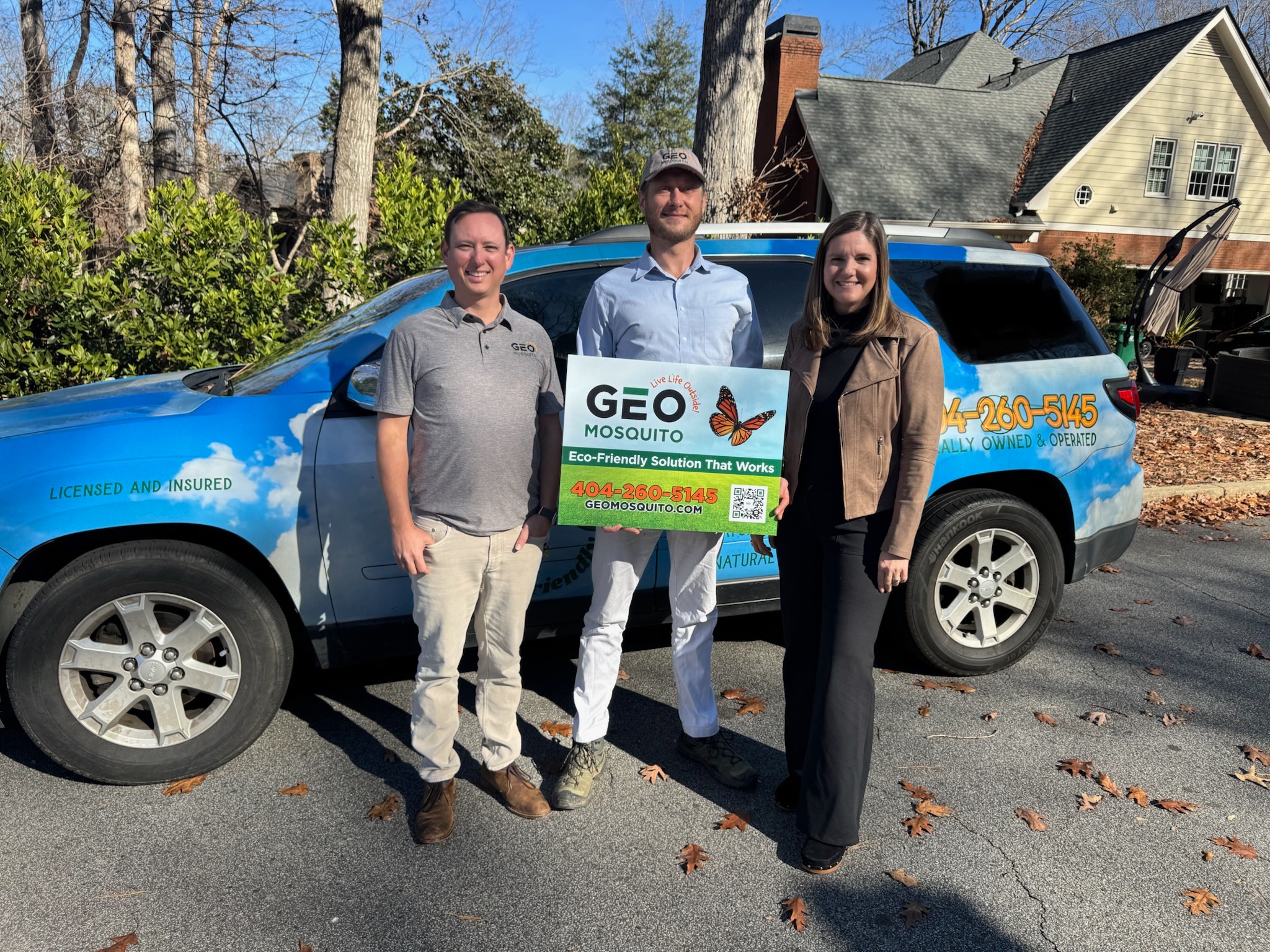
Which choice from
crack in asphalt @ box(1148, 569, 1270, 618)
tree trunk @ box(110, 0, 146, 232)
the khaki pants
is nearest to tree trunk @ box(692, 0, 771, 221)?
crack in asphalt @ box(1148, 569, 1270, 618)

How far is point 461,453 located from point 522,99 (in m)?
22.4

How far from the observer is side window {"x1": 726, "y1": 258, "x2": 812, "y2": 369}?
3678mm

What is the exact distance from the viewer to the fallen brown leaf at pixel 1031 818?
9.62 ft

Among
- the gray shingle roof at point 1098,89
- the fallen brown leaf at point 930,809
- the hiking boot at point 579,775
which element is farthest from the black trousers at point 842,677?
the gray shingle roof at point 1098,89

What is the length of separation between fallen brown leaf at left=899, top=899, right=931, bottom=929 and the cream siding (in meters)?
23.6

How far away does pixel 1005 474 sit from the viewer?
3.96 metres

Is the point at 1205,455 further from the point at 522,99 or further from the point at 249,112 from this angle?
the point at 522,99

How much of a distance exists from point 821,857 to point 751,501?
110 cm

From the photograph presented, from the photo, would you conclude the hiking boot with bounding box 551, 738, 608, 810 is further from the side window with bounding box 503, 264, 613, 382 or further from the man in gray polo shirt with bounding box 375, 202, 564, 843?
the side window with bounding box 503, 264, 613, 382

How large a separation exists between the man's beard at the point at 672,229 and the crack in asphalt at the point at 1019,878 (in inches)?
84.3

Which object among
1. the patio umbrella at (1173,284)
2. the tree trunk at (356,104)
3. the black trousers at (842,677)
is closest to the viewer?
the black trousers at (842,677)

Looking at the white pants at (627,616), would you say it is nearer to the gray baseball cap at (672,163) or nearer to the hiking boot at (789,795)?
the hiking boot at (789,795)

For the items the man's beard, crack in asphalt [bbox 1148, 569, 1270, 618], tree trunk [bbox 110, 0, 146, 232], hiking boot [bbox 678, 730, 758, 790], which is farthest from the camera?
tree trunk [bbox 110, 0, 146, 232]

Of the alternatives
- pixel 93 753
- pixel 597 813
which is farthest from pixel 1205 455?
pixel 93 753
